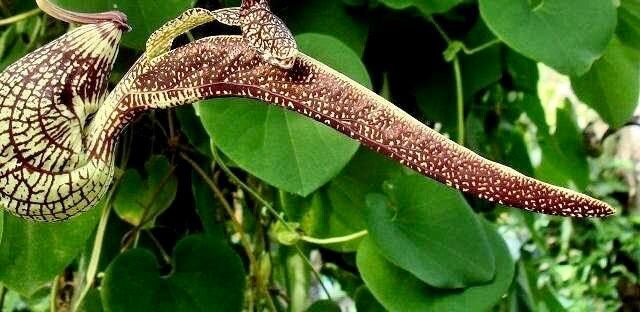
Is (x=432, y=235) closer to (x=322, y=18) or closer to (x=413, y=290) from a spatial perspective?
(x=413, y=290)

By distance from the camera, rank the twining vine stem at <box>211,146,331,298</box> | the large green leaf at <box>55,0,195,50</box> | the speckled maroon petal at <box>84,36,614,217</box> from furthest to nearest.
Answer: the twining vine stem at <box>211,146,331,298</box>, the large green leaf at <box>55,0,195,50</box>, the speckled maroon petal at <box>84,36,614,217</box>

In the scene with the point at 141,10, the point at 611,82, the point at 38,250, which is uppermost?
the point at 141,10

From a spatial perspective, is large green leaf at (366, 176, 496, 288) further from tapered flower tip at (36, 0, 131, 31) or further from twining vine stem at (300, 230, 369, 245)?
tapered flower tip at (36, 0, 131, 31)

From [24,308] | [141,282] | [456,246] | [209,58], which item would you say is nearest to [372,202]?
[456,246]

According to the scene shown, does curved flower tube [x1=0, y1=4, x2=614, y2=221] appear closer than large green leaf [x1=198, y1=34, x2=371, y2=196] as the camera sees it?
Yes

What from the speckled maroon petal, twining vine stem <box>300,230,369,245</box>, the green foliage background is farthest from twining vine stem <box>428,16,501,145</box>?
the speckled maroon petal

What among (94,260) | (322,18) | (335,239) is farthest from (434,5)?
(94,260)

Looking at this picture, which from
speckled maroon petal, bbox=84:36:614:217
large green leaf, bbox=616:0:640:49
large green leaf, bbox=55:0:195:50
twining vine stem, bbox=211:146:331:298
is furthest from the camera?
large green leaf, bbox=616:0:640:49
